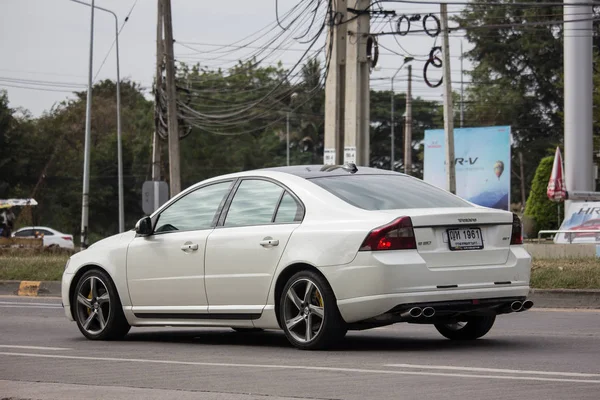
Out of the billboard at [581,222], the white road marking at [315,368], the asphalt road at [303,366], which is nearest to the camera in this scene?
the asphalt road at [303,366]

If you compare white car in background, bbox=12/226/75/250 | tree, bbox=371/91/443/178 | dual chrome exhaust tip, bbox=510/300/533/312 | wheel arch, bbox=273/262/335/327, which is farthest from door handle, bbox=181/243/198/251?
tree, bbox=371/91/443/178

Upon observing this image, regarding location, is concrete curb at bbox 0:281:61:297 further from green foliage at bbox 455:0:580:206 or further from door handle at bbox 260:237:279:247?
green foliage at bbox 455:0:580:206

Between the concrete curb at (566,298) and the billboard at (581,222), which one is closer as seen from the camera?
the concrete curb at (566,298)

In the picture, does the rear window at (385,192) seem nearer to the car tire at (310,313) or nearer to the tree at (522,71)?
the car tire at (310,313)

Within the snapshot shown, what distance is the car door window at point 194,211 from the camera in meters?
9.96

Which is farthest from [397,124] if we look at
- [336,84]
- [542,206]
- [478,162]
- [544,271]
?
Answer: [544,271]

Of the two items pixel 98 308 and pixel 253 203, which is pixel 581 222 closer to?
pixel 98 308

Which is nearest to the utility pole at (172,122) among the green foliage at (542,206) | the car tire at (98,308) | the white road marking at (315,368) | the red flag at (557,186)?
the red flag at (557,186)

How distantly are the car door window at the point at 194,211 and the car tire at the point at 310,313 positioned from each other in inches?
49.8

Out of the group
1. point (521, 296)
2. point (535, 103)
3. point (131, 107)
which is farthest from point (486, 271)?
point (131, 107)

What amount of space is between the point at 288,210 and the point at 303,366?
5.78 feet

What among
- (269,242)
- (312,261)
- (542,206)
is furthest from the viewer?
(542,206)

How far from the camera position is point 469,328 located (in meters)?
9.70

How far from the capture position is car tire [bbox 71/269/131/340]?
10430mm
